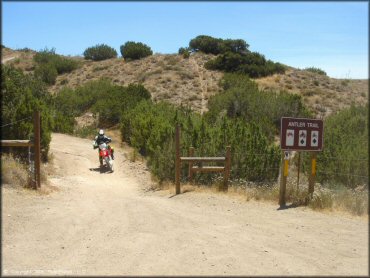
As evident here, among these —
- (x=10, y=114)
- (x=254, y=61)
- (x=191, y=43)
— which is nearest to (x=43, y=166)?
(x=10, y=114)

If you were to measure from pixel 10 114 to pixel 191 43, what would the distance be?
133 feet

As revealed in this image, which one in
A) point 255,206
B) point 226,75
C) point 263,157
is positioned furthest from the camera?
point 226,75

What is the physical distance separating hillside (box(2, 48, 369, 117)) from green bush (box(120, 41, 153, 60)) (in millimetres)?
1083

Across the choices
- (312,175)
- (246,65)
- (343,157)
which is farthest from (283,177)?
(246,65)

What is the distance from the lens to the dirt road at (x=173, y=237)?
6.11m

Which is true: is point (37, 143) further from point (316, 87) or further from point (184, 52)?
point (184, 52)

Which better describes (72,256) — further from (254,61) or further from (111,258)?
(254,61)

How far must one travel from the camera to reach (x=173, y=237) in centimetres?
784

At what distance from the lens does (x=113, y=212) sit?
1020 cm

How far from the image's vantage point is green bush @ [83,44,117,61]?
6041cm

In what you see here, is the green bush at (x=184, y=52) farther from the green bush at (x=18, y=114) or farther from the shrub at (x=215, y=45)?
the green bush at (x=18, y=114)

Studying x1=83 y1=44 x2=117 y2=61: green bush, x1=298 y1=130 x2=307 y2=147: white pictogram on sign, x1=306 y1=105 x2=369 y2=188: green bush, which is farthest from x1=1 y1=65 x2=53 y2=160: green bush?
x1=83 y1=44 x2=117 y2=61: green bush

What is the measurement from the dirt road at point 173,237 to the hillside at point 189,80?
25814mm

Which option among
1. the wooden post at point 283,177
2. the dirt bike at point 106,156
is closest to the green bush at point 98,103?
the dirt bike at point 106,156
